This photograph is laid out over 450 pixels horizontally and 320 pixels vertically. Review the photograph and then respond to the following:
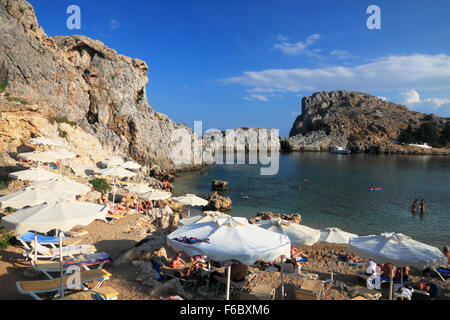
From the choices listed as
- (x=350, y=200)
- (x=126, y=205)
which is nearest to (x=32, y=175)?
(x=126, y=205)

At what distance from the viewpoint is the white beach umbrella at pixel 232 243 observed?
562 cm

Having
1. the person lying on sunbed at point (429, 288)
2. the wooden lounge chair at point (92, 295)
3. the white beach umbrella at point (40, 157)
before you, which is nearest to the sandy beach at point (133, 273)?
the wooden lounge chair at point (92, 295)

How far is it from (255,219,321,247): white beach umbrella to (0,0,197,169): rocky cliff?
2290 centimetres

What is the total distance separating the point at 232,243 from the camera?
595 centimetres

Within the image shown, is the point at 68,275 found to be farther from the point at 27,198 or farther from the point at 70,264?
the point at 27,198

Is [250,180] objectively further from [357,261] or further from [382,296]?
[382,296]

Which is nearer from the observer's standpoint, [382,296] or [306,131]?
[382,296]

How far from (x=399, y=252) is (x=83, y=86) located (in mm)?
39010

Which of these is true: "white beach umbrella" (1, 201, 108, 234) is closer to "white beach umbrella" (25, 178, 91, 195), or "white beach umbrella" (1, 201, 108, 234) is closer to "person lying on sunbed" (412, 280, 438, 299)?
"white beach umbrella" (25, 178, 91, 195)

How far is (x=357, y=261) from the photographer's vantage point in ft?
42.5

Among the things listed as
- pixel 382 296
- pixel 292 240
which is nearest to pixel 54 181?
pixel 292 240

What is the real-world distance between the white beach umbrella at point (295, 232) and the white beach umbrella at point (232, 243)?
5.64 feet

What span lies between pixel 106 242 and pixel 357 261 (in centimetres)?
1123

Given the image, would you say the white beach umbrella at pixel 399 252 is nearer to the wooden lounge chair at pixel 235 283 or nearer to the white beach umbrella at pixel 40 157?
the wooden lounge chair at pixel 235 283
